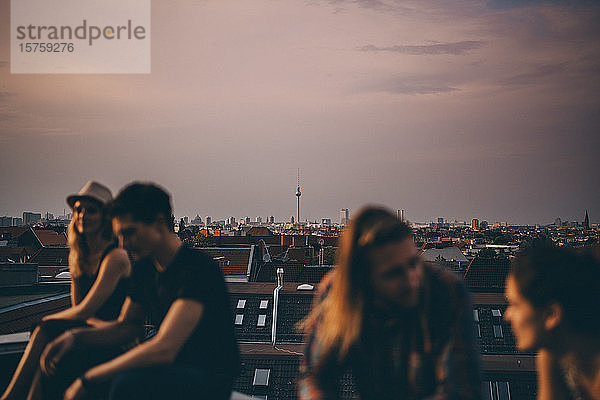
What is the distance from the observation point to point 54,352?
2887 mm

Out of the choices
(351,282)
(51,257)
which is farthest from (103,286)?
(51,257)

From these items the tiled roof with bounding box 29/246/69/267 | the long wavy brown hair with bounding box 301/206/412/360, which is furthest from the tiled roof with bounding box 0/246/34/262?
the long wavy brown hair with bounding box 301/206/412/360

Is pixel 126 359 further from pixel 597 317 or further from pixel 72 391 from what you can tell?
pixel 597 317

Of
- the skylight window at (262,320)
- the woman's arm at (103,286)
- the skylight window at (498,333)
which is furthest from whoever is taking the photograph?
the skylight window at (262,320)

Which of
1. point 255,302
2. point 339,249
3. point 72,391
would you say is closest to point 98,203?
point 72,391

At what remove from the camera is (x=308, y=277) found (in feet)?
109

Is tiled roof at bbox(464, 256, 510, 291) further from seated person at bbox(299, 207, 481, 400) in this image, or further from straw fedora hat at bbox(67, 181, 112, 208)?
seated person at bbox(299, 207, 481, 400)

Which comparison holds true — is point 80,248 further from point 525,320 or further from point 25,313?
point 25,313

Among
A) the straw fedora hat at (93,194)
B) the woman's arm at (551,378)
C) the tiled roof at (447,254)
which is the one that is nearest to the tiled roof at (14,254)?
the tiled roof at (447,254)

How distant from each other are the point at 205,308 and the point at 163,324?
0.56 ft

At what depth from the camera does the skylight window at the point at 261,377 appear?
22.8m

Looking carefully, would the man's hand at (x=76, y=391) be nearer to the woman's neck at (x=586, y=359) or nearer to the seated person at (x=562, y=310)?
the seated person at (x=562, y=310)

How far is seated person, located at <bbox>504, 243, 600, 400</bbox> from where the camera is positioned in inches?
78.4

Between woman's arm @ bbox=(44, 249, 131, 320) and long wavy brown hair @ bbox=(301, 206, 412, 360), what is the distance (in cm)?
127
